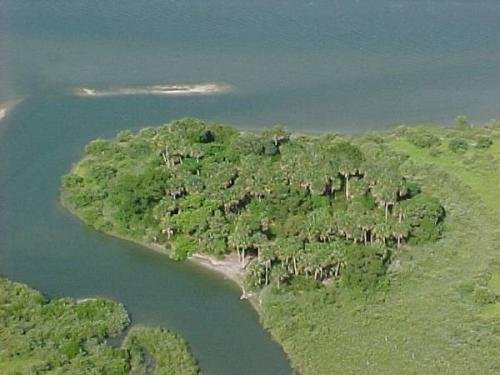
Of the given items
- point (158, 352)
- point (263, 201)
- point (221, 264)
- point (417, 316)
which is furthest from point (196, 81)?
point (417, 316)

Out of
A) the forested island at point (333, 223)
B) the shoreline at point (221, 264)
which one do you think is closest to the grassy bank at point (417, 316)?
the forested island at point (333, 223)

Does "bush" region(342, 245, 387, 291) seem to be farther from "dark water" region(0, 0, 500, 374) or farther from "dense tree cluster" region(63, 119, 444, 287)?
"dark water" region(0, 0, 500, 374)

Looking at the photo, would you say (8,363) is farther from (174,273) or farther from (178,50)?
(178,50)

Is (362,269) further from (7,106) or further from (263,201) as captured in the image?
(7,106)

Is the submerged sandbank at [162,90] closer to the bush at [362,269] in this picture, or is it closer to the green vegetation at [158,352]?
the bush at [362,269]

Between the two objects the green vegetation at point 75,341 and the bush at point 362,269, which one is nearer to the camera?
the green vegetation at point 75,341

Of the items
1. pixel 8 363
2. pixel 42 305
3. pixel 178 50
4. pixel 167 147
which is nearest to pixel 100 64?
pixel 178 50
